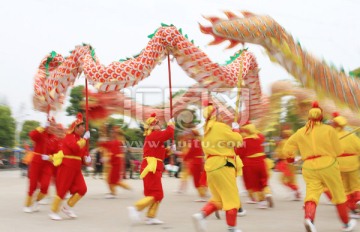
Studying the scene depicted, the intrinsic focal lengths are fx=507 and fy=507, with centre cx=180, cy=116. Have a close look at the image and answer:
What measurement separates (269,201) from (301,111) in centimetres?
182

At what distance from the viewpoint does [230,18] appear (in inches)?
311

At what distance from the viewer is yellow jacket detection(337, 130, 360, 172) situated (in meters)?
7.56

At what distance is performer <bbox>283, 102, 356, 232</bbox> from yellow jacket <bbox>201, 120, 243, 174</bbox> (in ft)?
2.99

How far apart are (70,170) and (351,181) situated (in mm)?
4230

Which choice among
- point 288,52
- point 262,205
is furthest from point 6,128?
point 288,52

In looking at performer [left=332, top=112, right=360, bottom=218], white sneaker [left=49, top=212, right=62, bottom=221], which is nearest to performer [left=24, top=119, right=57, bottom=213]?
white sneaker [left=49, top=212, right=62, bottom=221]

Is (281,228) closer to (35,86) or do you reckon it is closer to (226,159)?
(226,159)

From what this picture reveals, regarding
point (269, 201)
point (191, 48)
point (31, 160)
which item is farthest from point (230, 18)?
point (31, 160)

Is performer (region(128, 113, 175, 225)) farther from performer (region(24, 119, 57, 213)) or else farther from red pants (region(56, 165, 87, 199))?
performer (region(24, 119, 57, 213))

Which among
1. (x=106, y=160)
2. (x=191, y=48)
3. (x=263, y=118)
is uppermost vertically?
(x=191, y=48)

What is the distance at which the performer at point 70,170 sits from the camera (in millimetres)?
7617

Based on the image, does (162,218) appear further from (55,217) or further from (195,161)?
(195,161)

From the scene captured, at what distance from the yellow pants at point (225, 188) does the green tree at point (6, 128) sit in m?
38.7

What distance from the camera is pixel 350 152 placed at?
7.60 metres
